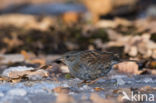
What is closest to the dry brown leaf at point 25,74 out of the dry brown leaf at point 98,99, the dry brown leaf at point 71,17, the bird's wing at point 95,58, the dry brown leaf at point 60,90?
the bird's wing at point 95,58

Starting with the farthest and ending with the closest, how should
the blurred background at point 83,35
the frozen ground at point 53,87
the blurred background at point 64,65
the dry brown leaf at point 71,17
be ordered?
1. the dry brown leaf at point 71,17
2. the blurred background at point 83,35
3. the blurred background at point 64,65
4. the frozen ground at point 53,87

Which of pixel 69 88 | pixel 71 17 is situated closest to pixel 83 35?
pixel 71 17

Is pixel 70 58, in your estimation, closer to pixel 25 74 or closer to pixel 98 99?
pixel 25 74

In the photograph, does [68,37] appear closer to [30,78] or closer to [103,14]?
[30,78]

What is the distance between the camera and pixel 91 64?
4.79 metres

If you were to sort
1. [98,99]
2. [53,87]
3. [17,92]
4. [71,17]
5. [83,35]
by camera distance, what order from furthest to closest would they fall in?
[71,17], [83,35], [53,87], [17,92], [98,99]

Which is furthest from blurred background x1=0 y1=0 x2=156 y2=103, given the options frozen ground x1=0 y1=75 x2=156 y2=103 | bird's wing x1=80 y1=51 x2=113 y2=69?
bird's wing x1=80 y1=51 x2=113 y2=69

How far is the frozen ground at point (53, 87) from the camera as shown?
12.0 ft

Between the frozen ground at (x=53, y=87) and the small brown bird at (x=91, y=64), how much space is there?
12 cm

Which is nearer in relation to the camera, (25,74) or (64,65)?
(25,74)

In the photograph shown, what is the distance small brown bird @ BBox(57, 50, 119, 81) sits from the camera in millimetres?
4727

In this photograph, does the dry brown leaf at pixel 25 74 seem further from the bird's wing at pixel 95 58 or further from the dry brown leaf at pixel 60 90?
the dry brown leaf at pixel 60 90

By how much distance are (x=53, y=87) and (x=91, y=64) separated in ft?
2.43

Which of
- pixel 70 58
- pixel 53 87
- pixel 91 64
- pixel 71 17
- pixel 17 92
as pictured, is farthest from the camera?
pixel 71 17
